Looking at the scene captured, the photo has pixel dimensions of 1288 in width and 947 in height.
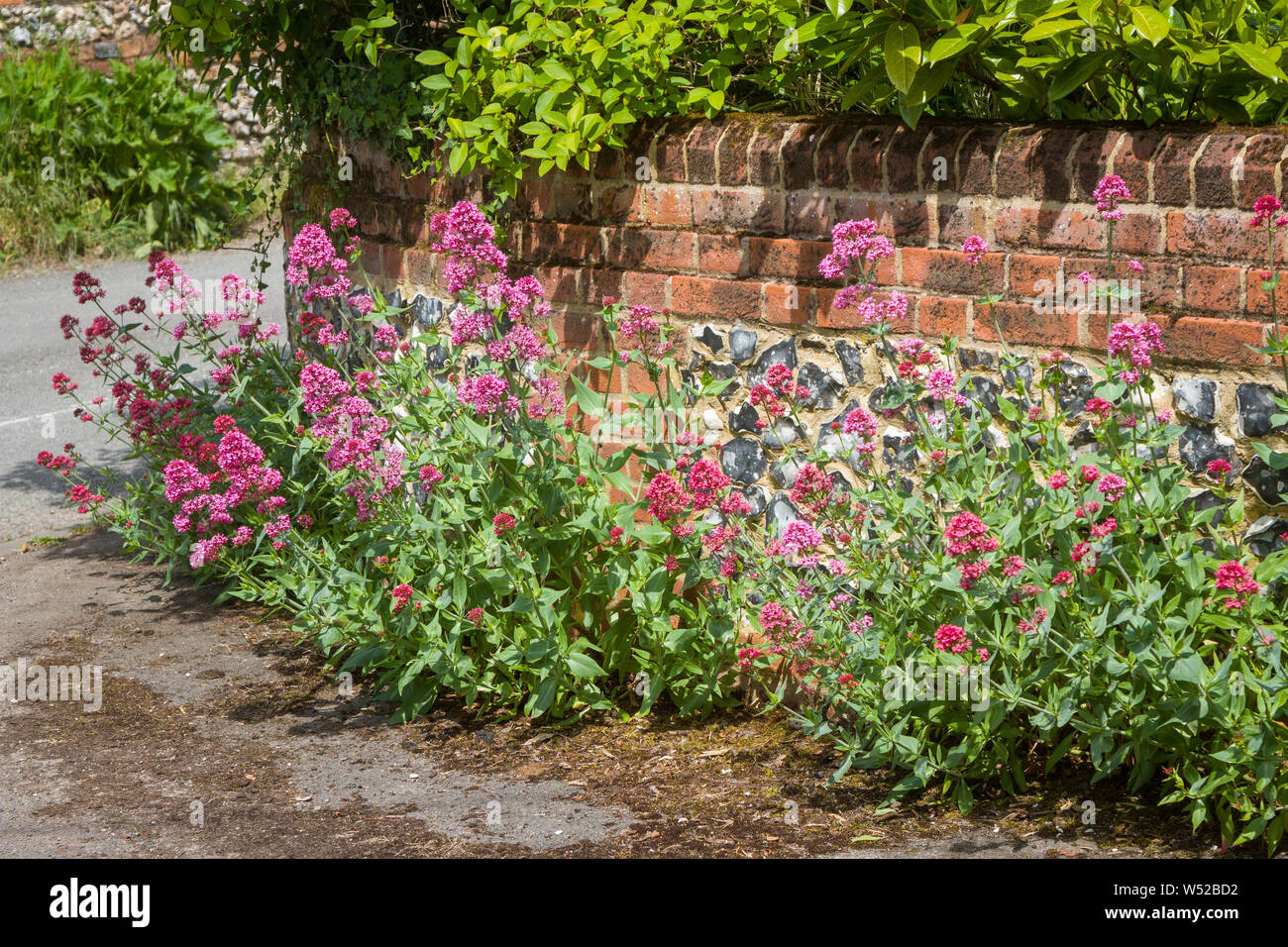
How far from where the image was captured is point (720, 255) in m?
4.34

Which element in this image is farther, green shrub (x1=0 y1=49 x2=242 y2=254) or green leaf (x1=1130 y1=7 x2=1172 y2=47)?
green shrub (x1=0 y1=49 x2=242 y2=254)

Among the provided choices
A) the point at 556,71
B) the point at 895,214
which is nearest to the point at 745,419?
the point at 895,214

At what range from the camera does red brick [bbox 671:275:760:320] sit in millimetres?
4285

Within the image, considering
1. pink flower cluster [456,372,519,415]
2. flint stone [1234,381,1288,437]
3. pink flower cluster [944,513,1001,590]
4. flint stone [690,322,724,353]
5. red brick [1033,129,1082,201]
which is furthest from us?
flint stone [690,322,724,353]

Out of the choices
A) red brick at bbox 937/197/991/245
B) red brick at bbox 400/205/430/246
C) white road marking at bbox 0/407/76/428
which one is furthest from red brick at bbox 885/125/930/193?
white road marking at bbox 0/407/76/428

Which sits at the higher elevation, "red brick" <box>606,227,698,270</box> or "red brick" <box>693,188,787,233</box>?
"red brick" <box>693,188,787,233</box>

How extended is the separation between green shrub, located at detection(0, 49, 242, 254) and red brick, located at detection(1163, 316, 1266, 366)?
1091 centimetres

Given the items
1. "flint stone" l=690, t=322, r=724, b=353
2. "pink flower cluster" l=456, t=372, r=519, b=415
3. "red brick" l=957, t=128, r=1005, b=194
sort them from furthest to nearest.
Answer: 1. "flint stone" l=690, t=322, r=724, b=353
2. "pink flower cluster" l=456, t=372, r=519, b=415
3. "red brick" l=957, t=128, r=1005, b=194

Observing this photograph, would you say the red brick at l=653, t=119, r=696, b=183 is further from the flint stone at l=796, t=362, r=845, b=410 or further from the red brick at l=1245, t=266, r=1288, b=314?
the red brick at l=1245, t=266, r=1288, b=314

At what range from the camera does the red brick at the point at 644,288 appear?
14.7 ft

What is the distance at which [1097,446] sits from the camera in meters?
3.73

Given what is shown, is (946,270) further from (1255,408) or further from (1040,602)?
(1040,602)

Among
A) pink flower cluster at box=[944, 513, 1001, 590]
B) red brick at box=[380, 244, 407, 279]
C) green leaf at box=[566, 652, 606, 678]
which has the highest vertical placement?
red brick at box=[380, 244, 407, 279]

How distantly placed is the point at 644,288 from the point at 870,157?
0.89 metres
